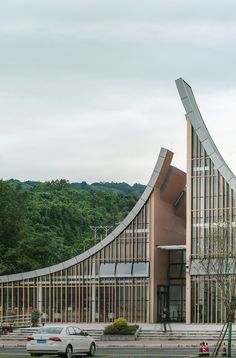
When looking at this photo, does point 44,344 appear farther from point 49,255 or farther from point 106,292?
point 49,255

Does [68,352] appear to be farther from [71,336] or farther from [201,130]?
[201,130]

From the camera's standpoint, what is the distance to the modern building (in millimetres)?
66000

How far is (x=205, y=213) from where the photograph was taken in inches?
2613

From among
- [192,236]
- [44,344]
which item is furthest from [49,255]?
[44,344]

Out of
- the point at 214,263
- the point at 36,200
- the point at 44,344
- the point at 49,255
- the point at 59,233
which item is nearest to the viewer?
the point at 44,344

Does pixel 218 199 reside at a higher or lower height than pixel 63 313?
higher

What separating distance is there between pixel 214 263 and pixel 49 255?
164 feet

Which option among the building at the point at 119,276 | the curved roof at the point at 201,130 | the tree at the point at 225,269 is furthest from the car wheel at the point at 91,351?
the building at the point at 119,276

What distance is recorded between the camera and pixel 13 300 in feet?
233

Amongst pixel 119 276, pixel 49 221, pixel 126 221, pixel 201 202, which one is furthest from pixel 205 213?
pixel 49 221

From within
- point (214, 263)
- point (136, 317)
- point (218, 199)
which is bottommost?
point (136, 317)

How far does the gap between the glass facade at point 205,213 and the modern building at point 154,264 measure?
0.07 metres

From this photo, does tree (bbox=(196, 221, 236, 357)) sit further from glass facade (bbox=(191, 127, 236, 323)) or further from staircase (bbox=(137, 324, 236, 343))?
glass facade (bbox=(191, 127, 236, 323))

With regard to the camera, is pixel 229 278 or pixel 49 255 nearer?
pixel 229 278
